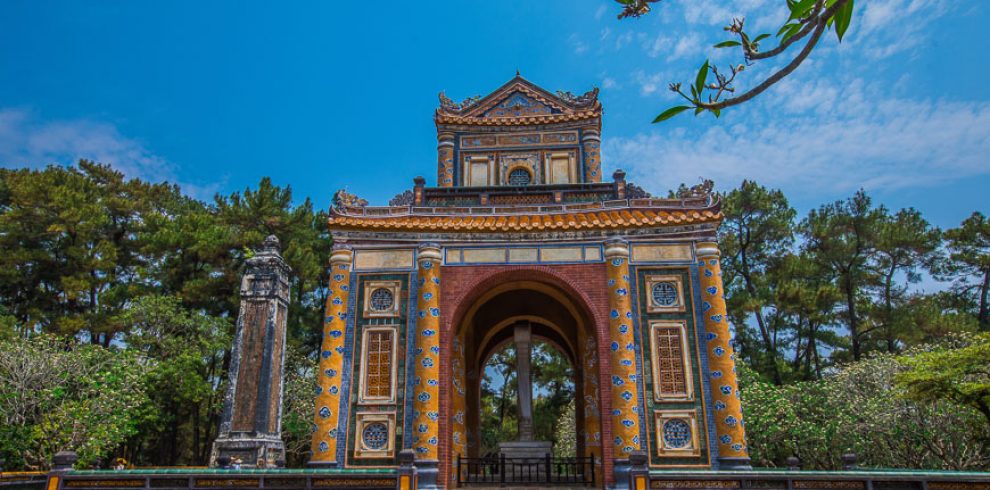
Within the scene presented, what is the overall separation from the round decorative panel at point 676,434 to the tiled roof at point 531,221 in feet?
14.9

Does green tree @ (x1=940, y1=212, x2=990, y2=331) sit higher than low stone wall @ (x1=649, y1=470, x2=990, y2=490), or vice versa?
green tree @ (x1=940, y1=212, x2=990, y2=331)

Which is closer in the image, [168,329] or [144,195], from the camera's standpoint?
[168,329]

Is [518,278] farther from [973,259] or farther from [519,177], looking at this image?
[973,259]

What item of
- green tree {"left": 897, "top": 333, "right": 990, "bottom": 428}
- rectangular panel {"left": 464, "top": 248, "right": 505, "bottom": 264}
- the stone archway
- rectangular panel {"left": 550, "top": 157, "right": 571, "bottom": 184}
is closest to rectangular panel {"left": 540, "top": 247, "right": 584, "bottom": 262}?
the stone archway

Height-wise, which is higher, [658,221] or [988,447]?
[658,221]

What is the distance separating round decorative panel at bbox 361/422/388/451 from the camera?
1412 cm

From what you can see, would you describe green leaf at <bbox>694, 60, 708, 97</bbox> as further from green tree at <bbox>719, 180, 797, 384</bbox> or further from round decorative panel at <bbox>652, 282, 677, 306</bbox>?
green tree at <bbox>719, 180, 797, 384</bbox>

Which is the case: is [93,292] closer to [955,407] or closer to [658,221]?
[658,221]

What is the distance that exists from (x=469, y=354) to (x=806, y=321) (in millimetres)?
15828

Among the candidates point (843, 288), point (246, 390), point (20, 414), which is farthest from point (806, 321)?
point (20, 414)

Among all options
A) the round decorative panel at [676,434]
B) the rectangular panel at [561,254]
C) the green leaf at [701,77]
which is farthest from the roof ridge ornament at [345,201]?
the green leaf at [701,77]

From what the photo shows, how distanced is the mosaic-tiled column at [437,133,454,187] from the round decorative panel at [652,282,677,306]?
8091 millimetres

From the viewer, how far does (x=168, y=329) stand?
840 inches

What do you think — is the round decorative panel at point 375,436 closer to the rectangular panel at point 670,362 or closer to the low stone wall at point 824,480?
the rectangular panel at point 670,362
